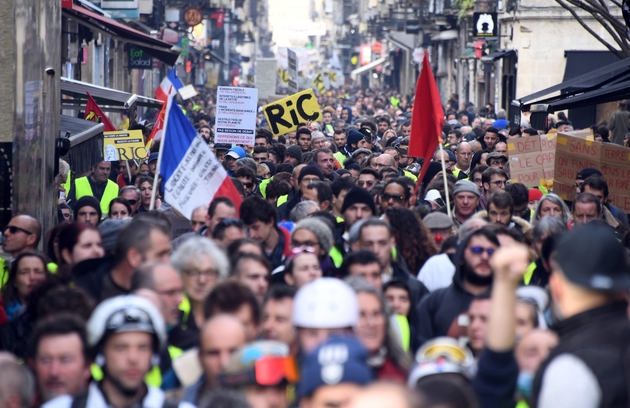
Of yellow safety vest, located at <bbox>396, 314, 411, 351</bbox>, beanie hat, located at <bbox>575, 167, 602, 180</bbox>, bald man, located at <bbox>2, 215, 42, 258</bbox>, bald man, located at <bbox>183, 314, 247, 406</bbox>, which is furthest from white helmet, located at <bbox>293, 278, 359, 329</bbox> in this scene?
beanie hat, located at <bbox>575, 167, 602, 180</bbox>

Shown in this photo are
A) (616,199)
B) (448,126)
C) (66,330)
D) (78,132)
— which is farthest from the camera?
(448,126)

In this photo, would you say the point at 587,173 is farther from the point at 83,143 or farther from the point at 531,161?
the point at 83,143

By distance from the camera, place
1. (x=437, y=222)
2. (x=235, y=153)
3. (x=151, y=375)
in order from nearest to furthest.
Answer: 1. (x=151, y=375)
2. (x=437, y=222)
3. (x=235, y=153)

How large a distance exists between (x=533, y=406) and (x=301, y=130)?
42.2ft

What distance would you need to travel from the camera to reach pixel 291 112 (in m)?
16.8

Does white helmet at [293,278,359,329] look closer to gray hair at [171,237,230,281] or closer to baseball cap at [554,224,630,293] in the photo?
baseball cap at [554,224,630,293]

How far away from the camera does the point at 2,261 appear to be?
734 cm

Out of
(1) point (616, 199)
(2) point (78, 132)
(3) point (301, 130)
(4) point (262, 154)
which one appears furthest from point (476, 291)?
(3) point (301, 130)

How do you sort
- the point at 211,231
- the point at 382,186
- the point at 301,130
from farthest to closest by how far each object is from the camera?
the point at 301,130
the point at 382,186
the point at 211,231

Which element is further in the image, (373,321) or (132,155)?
(132,155)

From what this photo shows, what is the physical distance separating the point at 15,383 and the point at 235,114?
1224 cm

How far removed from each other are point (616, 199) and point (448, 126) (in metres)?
9.55

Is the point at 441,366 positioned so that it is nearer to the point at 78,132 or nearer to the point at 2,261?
the point at 2,261

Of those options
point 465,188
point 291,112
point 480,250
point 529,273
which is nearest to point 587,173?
point 465,188
